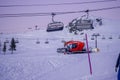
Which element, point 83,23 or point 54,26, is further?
point 54,26

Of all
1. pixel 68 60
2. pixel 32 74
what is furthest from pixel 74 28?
pixel 68 60

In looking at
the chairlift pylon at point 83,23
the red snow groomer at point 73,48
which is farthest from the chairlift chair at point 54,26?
the red snow groomer at point 73,48

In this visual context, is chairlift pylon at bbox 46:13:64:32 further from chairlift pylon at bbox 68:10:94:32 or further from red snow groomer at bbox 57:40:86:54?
red snow groomer at bbox 57:40:86:54

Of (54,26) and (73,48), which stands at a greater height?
(54,26)

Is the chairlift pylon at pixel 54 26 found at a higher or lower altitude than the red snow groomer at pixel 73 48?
higher

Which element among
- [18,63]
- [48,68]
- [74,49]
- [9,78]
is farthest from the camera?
[74,49]

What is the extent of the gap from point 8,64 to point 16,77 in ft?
14.0

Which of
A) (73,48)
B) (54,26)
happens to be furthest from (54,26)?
(73,48)

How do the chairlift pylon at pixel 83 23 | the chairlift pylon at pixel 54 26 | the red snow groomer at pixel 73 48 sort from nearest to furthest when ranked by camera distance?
the chairlift pylon at pixel 83 23 < the chairlift pylon at pixel 54 26 < the red snow groomer at pixel 73 48

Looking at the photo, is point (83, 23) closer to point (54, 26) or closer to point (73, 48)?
point (54, 26)

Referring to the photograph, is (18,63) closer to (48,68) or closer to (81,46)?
(48,68)

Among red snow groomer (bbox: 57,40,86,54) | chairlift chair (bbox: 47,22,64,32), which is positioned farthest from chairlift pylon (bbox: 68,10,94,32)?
red snow groomer (bbox: 57,40,86,54)

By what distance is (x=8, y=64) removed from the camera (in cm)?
2314

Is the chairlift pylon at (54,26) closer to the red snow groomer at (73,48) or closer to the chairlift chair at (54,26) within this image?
the chairlift chair at (54,26)
